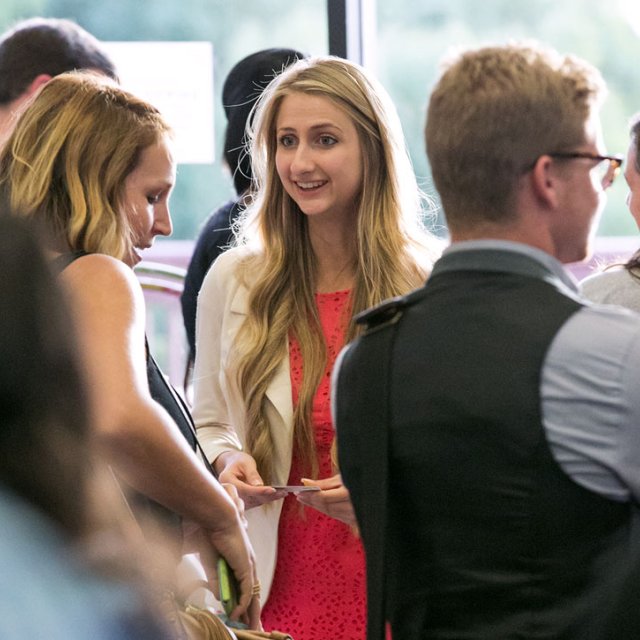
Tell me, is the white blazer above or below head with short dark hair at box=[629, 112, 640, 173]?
below

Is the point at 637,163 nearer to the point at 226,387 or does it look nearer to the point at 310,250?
the point at 310,250

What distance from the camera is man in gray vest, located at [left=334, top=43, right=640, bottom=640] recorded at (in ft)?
4.43

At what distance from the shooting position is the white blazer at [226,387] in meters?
2.51

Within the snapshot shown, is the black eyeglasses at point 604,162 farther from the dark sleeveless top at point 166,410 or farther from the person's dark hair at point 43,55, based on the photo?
the person's dark hair at point 43,55

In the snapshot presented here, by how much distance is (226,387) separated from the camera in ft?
8.65

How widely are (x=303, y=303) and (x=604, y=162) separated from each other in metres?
1.16

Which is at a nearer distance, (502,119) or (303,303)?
(502,119)

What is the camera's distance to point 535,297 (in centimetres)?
139

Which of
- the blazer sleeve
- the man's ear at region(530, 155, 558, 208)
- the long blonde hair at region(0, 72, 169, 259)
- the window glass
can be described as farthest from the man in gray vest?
the window glass

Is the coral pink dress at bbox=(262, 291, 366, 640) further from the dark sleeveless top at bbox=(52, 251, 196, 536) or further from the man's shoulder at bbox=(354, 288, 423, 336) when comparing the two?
the man's shoulder at bbox=(354, 288, 423, 336)

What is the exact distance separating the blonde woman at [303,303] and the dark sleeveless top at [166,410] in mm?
417

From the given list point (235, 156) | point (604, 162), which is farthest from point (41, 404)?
point (235, 156)

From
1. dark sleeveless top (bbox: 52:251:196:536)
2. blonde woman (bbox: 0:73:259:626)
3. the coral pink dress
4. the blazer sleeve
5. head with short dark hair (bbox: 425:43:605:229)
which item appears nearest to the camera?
head with short dark hair (bbox: 425:43:605:229)

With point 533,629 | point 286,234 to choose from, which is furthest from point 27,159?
point 533,629
